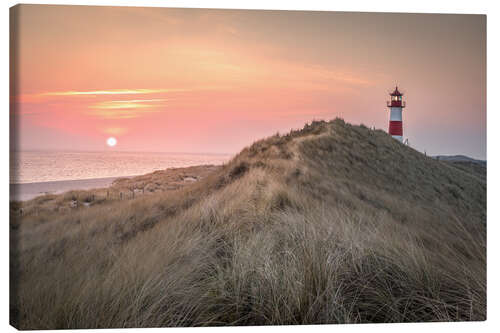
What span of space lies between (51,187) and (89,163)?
396mm

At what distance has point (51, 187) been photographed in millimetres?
3135

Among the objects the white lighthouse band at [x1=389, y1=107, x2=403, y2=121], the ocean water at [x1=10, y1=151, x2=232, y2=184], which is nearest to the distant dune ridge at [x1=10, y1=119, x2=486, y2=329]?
the ocean water at [x1=10, y1=151, x2=232, y2=184]

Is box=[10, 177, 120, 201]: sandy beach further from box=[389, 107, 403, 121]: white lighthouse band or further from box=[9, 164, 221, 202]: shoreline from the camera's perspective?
box=[389, 107, 403, 121]: white lighthouse band

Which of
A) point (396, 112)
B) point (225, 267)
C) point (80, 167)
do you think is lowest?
point (225, 267)

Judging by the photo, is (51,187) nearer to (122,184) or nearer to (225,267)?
(122,184)

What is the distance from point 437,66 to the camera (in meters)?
4.02

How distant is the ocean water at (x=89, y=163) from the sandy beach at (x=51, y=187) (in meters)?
0.04

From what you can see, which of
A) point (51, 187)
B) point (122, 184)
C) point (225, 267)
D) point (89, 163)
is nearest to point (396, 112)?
point (225, 267)

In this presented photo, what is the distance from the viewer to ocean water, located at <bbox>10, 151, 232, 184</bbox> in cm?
288

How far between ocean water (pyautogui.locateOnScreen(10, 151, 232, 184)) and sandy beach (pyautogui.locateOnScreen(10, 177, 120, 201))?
39 millimetres

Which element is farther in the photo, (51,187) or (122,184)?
(122,184)

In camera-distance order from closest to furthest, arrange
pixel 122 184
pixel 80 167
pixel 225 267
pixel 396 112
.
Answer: pixel 225 267 → pixel 80 167 → pixel 122 184 → pixel 396 112

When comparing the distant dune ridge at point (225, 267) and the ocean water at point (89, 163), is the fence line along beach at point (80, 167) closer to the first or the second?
the ocean water at point (89, 163)

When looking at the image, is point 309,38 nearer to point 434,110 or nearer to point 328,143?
point 434,110
